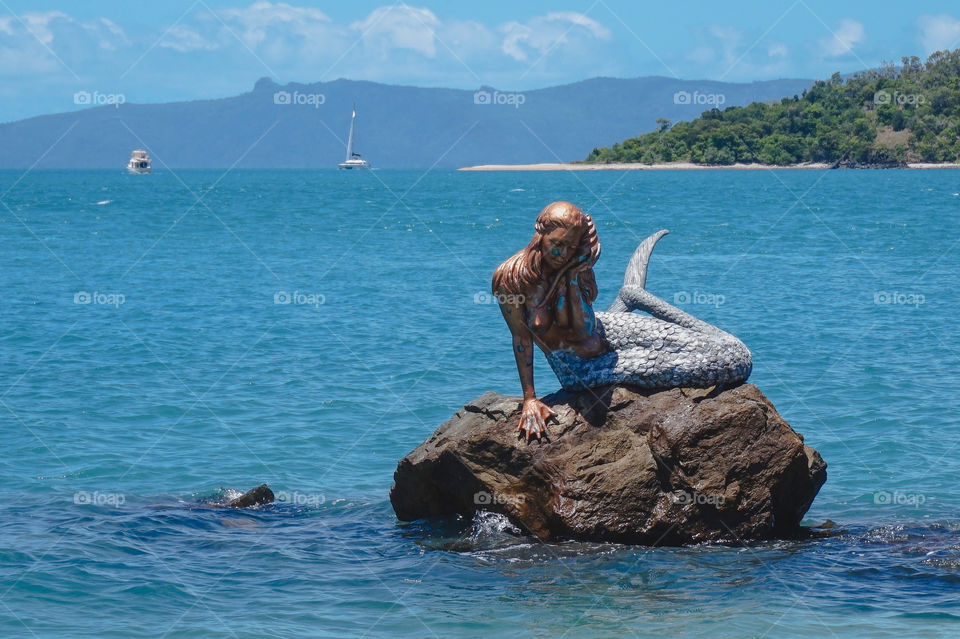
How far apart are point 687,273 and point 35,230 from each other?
32954 mm

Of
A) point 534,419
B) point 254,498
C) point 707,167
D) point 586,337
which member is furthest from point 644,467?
point 707,167

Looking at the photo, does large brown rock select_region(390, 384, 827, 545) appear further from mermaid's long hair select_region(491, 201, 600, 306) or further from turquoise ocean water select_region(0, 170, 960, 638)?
mermaid's long hair select_region(491, 201, 600, 306)

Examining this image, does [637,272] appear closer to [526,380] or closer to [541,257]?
[541,257]

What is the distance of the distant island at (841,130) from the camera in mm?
123625

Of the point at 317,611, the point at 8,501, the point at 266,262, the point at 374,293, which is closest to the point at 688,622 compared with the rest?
the point at 317,611

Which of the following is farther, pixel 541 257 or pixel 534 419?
pixel 534 419

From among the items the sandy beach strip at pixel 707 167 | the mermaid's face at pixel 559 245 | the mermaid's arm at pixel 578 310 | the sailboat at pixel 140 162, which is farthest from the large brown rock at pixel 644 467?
the sailboat at pixel 140 162

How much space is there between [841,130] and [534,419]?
414ft

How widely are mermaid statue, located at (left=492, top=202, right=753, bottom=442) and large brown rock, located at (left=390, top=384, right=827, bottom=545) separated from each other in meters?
0.15

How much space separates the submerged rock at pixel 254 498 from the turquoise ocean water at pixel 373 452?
0.59ft

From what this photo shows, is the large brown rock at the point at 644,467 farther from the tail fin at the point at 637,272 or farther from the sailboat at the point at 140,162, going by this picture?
the sailboat at the point at 140,162

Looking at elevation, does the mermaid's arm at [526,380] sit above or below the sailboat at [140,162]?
below

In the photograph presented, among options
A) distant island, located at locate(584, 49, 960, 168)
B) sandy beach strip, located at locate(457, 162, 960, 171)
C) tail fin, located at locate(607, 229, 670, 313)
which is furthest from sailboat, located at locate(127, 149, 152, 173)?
tail fin, located at locate(607, 229, 670, 313)

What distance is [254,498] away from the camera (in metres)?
11.6
